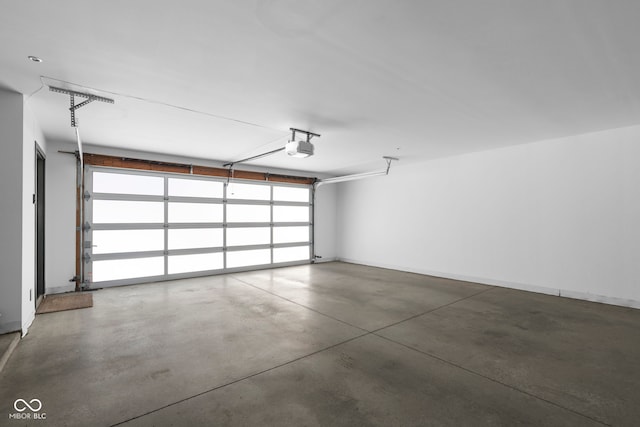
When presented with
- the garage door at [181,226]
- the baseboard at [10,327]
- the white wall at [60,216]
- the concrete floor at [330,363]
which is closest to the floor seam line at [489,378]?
the concrete floor at [330,363]

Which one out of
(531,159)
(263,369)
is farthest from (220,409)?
(531,159)

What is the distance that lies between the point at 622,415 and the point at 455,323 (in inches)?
65.5

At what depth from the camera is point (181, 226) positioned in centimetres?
602

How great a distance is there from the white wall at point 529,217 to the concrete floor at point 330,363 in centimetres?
64

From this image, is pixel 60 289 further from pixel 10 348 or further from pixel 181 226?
pixel 10 348

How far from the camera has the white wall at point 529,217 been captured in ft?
13.6

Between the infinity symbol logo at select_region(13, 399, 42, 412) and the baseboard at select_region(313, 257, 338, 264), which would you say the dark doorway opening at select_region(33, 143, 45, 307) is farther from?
the baseboard at select_region(313, 257, 338, 264)

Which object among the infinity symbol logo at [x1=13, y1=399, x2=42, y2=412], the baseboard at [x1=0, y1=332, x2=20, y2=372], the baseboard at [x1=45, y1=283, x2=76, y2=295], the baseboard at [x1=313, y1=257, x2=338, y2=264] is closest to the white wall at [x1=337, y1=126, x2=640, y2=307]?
the baseboard at [x1=313, y1=257, x2=338, y2=264]

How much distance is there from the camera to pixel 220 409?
6.20 feet

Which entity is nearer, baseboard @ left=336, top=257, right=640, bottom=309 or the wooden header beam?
baseboard @ left=336, top=257, right=640, bottom=309

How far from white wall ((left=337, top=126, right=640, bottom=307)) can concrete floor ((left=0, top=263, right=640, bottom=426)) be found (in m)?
0.64

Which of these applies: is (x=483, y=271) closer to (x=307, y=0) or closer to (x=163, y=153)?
(x=307, y=0)

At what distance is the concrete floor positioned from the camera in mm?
1869

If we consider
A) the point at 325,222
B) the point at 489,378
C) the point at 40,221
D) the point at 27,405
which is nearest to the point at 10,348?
the point at 27,405
